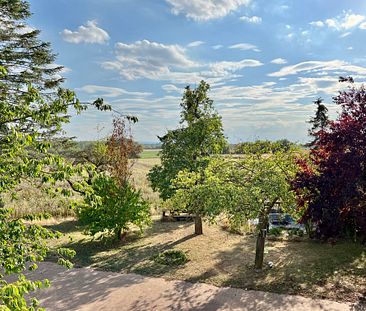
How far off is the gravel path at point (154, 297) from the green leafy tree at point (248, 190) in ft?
5.76

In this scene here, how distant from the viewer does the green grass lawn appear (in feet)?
24.7

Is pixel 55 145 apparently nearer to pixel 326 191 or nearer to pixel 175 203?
pixel 175 203

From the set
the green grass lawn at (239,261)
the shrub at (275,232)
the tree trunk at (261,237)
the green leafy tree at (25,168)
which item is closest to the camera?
the green leafy tree at (25,168)

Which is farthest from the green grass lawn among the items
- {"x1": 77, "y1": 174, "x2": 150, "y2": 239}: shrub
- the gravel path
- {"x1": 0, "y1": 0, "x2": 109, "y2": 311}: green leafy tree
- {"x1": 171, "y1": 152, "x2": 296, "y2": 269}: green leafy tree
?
{"x1": 0, "y1": 0, "x2": 109, "y2": 311}: green leafy tree

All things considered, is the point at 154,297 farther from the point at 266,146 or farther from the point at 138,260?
the point at 266,146

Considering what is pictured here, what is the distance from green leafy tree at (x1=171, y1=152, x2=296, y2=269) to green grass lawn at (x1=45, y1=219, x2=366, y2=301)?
3.11 feet

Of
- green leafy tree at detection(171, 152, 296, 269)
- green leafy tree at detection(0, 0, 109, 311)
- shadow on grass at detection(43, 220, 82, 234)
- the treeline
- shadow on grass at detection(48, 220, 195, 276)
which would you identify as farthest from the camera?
shadow on grass at detection(43, 220, 82, 234)

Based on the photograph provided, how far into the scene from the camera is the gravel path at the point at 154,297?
657cm

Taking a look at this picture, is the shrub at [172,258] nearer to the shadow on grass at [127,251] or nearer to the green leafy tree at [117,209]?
the shadow on grass at [127,251]

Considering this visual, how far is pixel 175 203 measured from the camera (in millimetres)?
9594

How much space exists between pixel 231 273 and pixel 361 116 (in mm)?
5536

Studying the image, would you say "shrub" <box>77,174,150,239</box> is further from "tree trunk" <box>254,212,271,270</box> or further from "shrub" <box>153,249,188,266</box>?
"tree trunk" <box>254,212,271,270</box>

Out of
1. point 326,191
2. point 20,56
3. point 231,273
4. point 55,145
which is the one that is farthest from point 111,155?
point 326,191

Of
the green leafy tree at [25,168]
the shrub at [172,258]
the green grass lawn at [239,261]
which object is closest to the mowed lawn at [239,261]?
the green grass lawn at [239,261]
